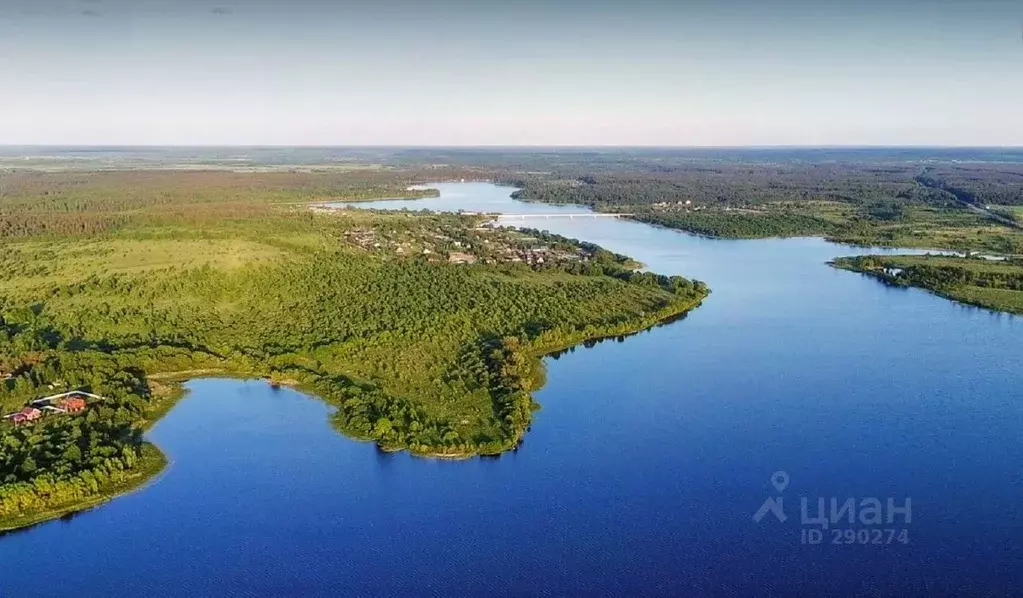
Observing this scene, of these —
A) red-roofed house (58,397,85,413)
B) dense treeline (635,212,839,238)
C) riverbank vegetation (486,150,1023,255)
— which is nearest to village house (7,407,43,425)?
red-roofed house (58,397,85,413)

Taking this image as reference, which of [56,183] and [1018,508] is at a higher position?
[56,183]

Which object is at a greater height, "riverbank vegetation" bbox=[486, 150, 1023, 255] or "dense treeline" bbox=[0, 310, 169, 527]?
"riverbank vegetation" bbox=[486, 150, 1023, 255]

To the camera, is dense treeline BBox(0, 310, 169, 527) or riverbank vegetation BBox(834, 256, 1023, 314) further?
riverbank vegetation BBox(834, 256, 1023, 314)

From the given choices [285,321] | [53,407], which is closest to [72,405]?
[53,407]

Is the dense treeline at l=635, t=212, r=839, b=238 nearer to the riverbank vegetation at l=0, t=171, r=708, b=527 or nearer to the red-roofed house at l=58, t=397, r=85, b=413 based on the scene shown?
the riverbank vegetation at l=0, t=171, r=708, b=527

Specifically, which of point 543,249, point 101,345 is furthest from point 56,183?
point 101,345

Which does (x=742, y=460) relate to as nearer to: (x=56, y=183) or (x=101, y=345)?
(x=101, y=345)

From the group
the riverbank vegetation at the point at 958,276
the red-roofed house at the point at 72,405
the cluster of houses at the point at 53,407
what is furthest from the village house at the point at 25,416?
the riverbank vegetation at the point at 958,276
